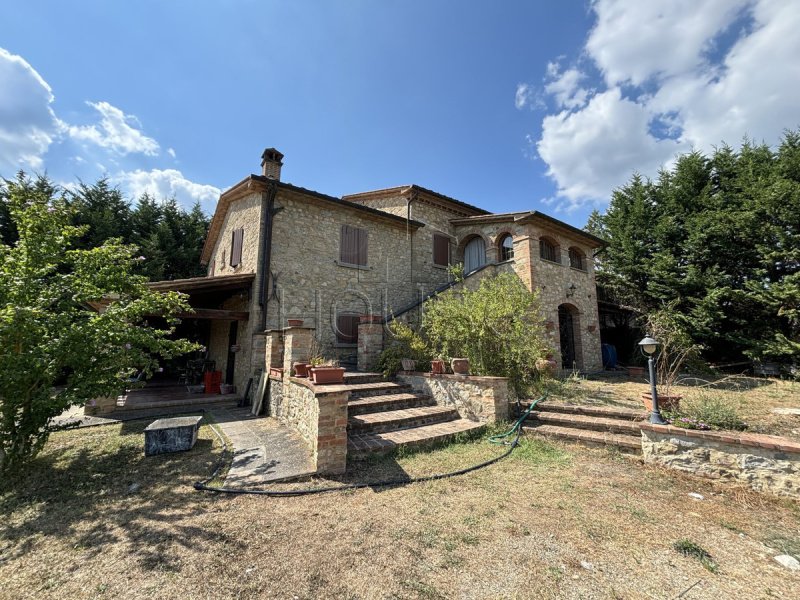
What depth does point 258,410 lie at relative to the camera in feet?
24.7

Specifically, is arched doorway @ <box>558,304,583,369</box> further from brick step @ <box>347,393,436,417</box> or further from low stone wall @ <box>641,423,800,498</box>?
low stone wall @ <box>641,423,800,498</box>

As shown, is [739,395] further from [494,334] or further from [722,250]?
[722,250]

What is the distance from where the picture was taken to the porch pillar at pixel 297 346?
6516 millimetres

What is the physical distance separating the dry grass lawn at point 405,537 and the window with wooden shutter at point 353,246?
7.55 metres

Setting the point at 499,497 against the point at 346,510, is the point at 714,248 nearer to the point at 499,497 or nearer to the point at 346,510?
the point at 499,497

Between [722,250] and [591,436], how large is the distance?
1181 cm

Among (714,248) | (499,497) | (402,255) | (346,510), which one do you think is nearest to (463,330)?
(499,497)

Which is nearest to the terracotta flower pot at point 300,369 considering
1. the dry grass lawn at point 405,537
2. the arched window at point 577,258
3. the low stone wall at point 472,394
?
the dry grass lawn at point 405,537

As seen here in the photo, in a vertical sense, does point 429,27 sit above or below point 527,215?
above

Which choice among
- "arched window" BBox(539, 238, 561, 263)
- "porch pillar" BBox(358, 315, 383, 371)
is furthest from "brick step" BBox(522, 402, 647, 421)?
"arched window" BBox(539, 238, 561, 263)

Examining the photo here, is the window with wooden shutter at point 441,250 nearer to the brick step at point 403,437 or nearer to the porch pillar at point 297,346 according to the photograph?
the porch pillar at point 297,346

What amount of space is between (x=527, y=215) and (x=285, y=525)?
11005mm

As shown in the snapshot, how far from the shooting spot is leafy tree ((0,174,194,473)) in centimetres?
432

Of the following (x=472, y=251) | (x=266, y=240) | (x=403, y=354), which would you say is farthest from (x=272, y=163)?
(x=472, y=251)
